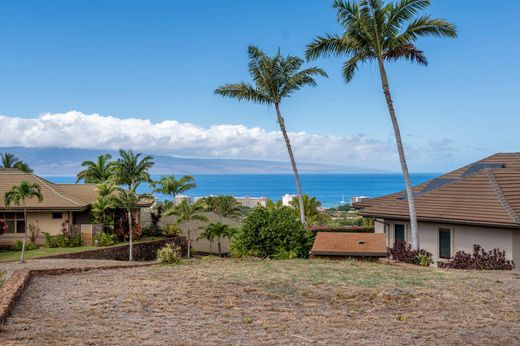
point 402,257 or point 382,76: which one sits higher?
point 382,76

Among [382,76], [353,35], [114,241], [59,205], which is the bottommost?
[114,241]

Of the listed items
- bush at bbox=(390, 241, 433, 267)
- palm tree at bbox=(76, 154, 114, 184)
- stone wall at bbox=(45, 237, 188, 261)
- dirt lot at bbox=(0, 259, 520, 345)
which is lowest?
stone wall at bbox=(45, 237, 188, 261)

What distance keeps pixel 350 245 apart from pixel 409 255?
102 inches

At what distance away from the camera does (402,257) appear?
22188 mm

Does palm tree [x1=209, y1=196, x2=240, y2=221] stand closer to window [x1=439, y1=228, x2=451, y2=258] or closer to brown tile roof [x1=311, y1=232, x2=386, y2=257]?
brown tile roof [x1=311, y1=232, x2=386, y2=257]

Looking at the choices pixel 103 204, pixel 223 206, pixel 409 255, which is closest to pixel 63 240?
pixel 103 204

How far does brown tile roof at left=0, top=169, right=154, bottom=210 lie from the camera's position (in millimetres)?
30516

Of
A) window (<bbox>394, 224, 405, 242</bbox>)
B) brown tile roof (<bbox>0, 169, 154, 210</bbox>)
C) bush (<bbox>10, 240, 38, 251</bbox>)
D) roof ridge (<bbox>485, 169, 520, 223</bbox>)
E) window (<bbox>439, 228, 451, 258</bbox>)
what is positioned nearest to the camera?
roof ridge (<bbox>485, 169, 520, 223</bbox>)

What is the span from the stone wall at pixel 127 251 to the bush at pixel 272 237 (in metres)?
8.59

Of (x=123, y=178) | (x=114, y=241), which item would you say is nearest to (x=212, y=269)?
(x=114, y=241)

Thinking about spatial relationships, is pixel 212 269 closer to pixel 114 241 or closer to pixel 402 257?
pixel 402 257

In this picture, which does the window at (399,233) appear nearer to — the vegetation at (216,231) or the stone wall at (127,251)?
the vegetation at (216,231)

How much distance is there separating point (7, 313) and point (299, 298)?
6456mm

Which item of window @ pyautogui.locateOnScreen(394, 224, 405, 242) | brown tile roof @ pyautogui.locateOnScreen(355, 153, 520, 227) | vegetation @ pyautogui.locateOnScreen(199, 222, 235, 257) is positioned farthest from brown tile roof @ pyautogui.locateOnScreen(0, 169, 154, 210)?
window @ pyautogui.locateOnScreen(394, 224, 405, 242)
